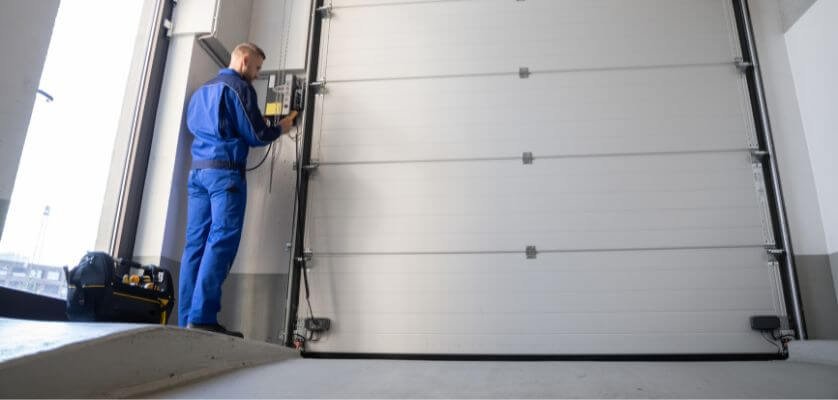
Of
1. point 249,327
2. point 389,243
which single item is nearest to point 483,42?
point 389,243

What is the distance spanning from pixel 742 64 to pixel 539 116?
1668 mm

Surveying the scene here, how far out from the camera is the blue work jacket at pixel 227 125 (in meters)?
3.72

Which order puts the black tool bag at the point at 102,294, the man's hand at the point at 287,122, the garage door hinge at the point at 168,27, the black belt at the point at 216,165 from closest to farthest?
1. the black tool bag at the point at 102,294
2. the black belt at the point at 216,165
3. the man's hand at the point at 287,122
4. the garage door hinge at the point at 168,27

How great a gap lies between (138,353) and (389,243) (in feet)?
8.24

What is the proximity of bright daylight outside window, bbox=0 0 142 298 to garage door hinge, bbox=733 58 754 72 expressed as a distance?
4.86 metres

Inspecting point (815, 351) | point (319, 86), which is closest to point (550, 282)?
point (815, 351)

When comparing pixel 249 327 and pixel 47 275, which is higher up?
pixel 47 275

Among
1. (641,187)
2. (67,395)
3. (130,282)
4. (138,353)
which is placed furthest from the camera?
(641,187)

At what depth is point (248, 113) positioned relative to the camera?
3.77 metres

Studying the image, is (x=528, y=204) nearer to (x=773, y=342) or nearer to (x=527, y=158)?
(x=527, y=158)

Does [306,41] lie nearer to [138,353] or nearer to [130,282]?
[130,282]

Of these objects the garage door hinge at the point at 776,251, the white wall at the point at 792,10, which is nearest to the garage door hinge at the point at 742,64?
the white wall at the point at 792,10

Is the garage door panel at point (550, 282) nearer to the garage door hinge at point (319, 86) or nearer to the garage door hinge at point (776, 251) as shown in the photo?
the garage door hinge at point (776, 251)

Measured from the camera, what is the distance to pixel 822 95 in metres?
3.99
